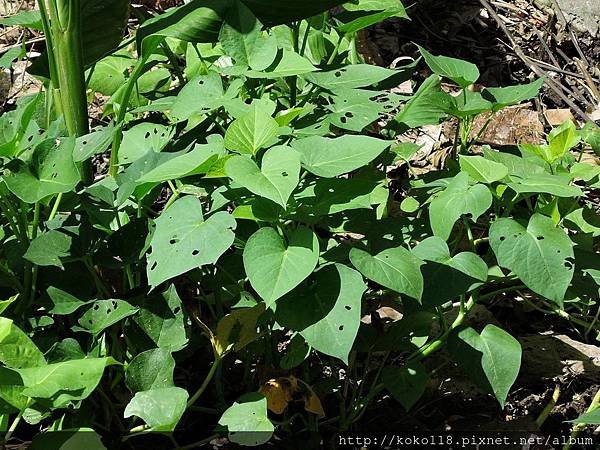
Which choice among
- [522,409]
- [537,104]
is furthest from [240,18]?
[537,104]

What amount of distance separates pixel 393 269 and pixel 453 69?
1.97 ft

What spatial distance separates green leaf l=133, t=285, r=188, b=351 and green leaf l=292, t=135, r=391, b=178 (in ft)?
1.01

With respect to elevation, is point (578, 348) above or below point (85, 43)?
below

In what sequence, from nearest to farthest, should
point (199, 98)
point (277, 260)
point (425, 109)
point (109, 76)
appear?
1. point (277, 260)
2. point (199, 98)
3. point (425, 109)
4. point (109, 76)

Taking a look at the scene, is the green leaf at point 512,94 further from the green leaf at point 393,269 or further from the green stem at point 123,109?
the green stem at point 123,109

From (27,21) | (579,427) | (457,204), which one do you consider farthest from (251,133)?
(579,427)

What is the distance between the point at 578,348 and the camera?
6.24 feet

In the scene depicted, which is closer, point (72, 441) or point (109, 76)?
point (72, 441)

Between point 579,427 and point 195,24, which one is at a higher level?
point 195,24

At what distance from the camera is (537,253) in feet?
4.49

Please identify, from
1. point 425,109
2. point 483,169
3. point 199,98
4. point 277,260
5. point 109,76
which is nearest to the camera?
point 277,260

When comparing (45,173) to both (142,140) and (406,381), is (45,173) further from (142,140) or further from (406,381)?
(406,381)

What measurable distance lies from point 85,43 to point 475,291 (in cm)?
101

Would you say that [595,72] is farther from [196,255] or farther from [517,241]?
[196,255]
